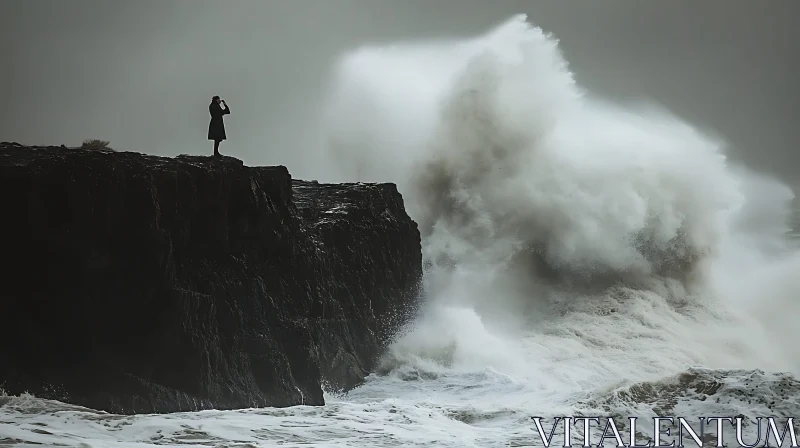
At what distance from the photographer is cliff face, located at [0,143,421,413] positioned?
13289 mm

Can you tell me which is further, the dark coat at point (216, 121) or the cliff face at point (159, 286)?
the dark coat at point (216, 121)

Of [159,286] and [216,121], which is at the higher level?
[216,121]

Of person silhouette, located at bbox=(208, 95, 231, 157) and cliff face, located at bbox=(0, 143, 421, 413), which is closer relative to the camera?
cliff face, located at bbox=(0, 143, 421, 413)

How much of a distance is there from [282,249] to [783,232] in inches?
1228

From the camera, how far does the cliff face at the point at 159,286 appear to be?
13.3 meters

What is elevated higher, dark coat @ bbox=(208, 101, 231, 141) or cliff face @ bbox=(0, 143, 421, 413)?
dark coat @ bbox=(208, 101, 231, 141)

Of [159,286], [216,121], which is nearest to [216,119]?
[216,121]

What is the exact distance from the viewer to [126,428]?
35.9 feet

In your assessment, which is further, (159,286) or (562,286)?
(562,286)

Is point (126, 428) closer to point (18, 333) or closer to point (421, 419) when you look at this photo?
point (18, 333)

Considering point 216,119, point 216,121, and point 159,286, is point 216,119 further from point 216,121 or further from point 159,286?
point 159,286

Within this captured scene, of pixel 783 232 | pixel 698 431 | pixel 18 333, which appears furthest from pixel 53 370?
pixel 783 232

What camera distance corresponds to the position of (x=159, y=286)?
14.7 meters

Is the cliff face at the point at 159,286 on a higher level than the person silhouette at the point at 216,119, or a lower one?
lower
